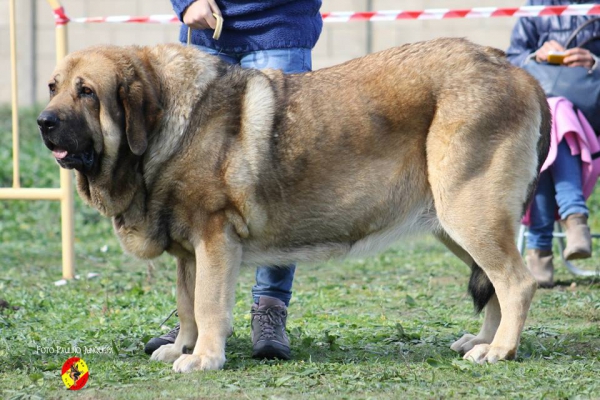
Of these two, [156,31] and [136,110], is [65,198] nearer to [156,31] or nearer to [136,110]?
[136,110]

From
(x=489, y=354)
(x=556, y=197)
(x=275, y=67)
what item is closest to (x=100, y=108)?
(x=275, y=67)

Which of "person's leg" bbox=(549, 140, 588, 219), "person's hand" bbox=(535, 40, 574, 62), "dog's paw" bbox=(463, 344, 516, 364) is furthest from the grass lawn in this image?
"person's hand" bbox=(535, 40, 574, 62)

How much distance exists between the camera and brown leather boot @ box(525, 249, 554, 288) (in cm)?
628

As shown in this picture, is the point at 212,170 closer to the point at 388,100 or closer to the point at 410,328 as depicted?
the point at 388,100

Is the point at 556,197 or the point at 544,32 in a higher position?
the point at 544,32

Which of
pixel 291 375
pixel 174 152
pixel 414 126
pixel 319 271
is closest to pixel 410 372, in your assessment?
pixel 291 375

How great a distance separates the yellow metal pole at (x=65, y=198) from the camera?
251 inches

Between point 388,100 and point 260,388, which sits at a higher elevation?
point 388,100

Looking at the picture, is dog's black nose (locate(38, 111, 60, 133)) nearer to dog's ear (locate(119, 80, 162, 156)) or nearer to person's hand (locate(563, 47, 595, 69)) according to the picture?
dog's ear (locate(119, 80, 162, 156))

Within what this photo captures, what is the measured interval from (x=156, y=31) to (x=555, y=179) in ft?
24.9

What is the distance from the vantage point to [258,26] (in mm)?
4422

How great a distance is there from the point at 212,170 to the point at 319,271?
3398mm

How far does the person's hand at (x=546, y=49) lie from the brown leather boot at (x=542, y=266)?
1.41 m

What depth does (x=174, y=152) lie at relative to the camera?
3.87 meters
